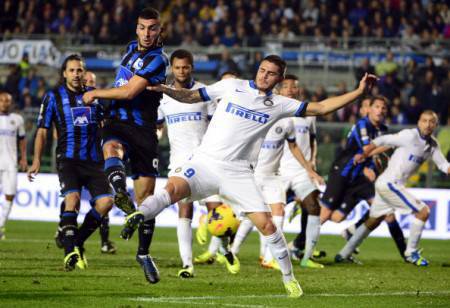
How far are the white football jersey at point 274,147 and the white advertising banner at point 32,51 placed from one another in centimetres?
Result: 1739

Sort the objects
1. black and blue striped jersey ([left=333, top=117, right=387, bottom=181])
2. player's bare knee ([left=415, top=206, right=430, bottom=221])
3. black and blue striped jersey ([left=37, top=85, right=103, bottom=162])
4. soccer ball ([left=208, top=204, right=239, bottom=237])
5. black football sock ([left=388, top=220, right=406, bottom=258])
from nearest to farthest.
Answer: black and blue striped jersey ([left=37, top=85, right=103, bottom=162])
soccer ball ([left=208, top=204, right=239, bottom=237])
player's bare knee ([left=415, top=206, right=430, bottom=221])
black and blue striped jersey ([left=333, top=117, right=387, bottom=181])
black football sock ([left=388, top=220, right=406, bottom=258])

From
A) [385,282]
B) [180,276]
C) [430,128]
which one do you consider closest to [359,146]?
[430,128]

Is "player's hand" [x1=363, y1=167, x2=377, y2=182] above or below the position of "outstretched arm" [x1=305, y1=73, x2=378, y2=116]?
below

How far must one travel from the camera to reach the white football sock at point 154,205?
8.44 m

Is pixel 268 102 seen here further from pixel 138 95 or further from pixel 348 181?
pixel 348 181

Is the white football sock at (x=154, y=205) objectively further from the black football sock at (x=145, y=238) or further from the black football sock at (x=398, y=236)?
the black football sock at (x=398, y=236)

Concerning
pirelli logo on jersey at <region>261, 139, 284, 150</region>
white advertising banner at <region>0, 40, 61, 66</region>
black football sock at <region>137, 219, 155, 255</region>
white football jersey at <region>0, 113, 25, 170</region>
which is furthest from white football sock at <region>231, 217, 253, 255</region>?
white advertising banner at <region>0, 40, 61, 66</region>

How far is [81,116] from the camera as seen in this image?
38.8 feet

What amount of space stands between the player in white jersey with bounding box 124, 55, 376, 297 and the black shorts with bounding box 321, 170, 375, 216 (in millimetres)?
6932

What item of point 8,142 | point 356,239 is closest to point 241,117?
point 356,239

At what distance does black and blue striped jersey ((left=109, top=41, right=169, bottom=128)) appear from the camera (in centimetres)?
977

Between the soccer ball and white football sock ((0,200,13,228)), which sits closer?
the soccer ball

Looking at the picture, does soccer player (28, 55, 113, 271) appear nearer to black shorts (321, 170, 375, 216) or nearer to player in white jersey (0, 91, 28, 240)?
black shorts (321, 170, 375, 216)

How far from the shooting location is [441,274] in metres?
12.7
